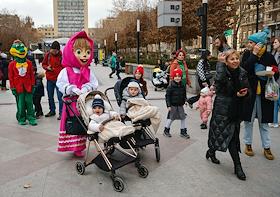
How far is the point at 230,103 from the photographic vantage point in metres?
4.00

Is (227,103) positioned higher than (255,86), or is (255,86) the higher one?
(255,86)

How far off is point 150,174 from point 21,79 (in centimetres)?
379

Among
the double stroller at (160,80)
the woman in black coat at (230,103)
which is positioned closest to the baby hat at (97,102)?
the woman in black coat at (230,103)

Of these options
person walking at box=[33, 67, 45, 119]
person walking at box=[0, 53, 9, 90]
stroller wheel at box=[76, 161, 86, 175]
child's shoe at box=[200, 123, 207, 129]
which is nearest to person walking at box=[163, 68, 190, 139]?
child's shoe at box=[200, 123, 207, 129]

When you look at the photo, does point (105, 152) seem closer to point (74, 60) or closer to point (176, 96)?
point (74, 60)

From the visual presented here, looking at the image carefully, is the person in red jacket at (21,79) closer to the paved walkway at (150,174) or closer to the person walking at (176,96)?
the paved walkway at (150,174)

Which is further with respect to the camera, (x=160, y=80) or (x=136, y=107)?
(x=160, y=80)

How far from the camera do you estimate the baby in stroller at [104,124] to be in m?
3.74

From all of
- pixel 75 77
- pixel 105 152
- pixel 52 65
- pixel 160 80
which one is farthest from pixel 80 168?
pixel 160 80

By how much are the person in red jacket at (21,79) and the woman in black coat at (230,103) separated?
165 inches

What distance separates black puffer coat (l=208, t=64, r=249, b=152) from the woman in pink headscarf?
1918 mm

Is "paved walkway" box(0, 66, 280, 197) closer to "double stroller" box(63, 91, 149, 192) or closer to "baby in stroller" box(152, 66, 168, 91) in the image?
"double stroller" box(63, 91, 149, 192)

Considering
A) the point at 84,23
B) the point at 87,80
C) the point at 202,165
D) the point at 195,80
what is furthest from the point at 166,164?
the point at 84,23

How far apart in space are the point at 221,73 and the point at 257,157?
1609 millimetres
